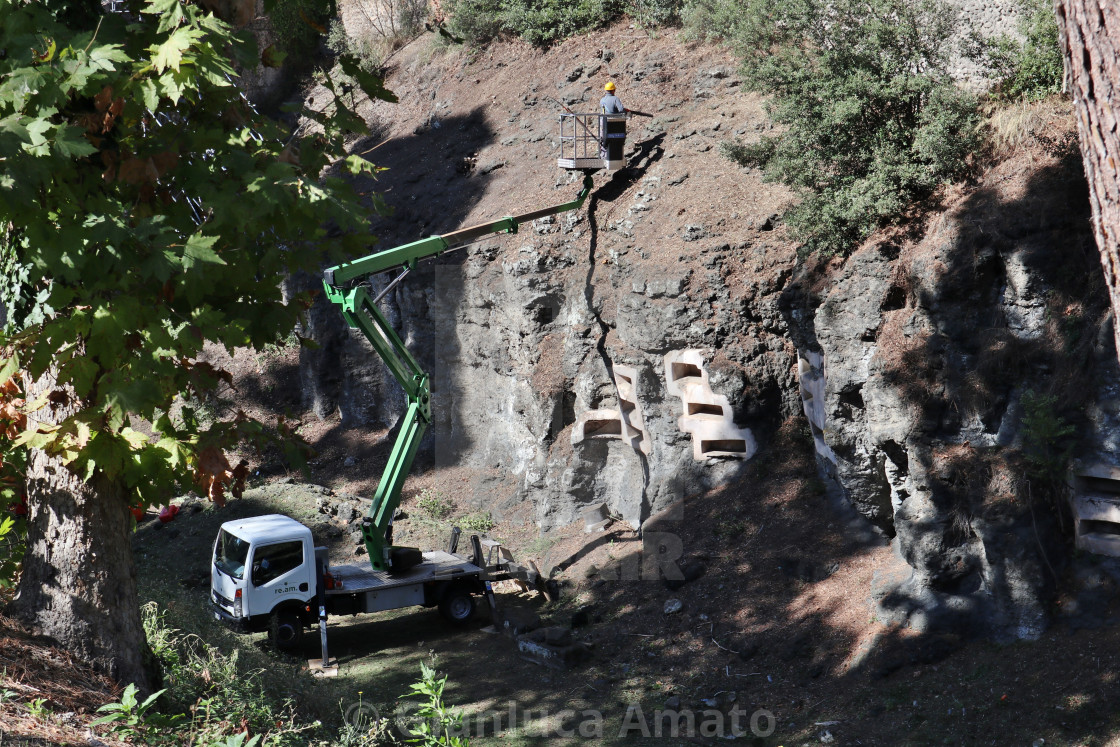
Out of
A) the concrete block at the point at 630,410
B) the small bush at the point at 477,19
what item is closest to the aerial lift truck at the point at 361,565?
the concrete block at the point at 630,410

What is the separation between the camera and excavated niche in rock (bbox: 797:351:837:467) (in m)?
13.1

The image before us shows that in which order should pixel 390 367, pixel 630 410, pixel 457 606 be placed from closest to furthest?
pixel 390 367 < pixel 457 606 < pixel 630 410

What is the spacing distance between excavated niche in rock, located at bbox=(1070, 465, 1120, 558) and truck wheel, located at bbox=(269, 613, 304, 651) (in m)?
9.88

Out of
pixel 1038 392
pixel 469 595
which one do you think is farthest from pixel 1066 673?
pixel 469 595

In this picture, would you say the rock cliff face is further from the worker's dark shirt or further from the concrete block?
the worker's dark shirt

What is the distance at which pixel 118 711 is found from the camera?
5168 mm

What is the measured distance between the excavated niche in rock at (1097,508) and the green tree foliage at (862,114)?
14.0 ft

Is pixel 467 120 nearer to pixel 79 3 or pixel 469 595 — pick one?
pixel 469 595

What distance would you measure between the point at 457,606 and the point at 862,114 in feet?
30.3

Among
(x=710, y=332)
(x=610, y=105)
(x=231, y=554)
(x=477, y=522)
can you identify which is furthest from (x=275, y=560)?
(x=610, y=105)

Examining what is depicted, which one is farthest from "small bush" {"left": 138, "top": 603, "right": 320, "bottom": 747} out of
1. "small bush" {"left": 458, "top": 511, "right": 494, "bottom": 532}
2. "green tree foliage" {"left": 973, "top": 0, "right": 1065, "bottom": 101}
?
"green tree foliage" {"left": 973, "top": 0, "right": 1065, "bottom": 101}

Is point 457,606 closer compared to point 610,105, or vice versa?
point 457,606

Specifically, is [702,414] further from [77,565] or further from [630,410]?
[77,565]

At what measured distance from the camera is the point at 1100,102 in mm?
3311
